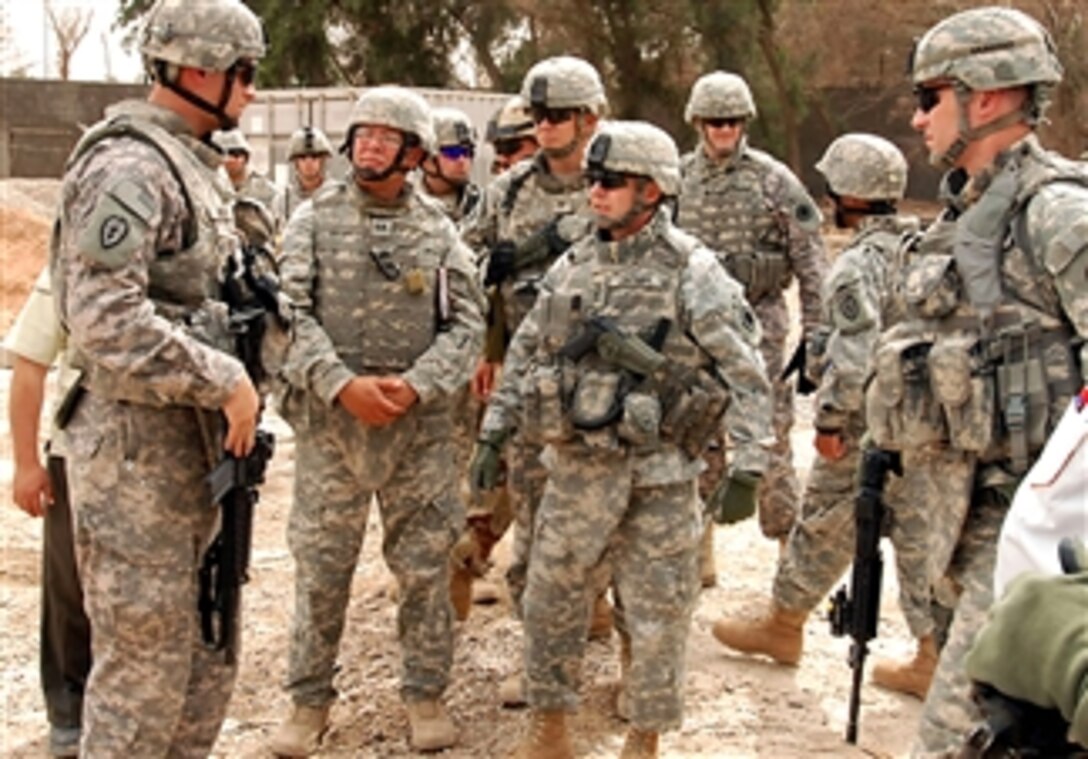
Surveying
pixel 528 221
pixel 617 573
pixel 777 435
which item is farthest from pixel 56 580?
pixel 777 435

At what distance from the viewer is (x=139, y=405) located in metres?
3.65

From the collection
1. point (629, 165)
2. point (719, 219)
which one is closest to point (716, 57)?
point (719, 219)

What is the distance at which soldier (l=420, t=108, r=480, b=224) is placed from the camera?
7.21 m

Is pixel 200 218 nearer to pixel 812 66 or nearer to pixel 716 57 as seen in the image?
pixel 716 57

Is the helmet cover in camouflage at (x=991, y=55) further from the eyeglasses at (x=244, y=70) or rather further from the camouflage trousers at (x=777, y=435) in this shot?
the camouflage trousers at (x=777, y=435)

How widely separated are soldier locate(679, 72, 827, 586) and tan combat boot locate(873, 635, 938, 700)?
1235 mm

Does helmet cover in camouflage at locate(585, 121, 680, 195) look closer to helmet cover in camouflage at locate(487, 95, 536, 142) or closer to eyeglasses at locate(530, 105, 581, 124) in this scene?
eyeglasses at locate(530, 105, 581, 124)

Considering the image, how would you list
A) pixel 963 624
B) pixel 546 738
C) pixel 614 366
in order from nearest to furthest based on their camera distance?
pixel 963 624, pixel 614 366, pixel 546 738

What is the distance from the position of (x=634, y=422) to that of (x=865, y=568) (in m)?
0.81

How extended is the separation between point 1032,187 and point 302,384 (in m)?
2.47

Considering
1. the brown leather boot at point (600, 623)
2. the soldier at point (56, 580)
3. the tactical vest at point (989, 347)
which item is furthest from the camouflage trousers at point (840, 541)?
the soldier at point (56, 580)

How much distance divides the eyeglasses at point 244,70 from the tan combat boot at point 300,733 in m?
2.15

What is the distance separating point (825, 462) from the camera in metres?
5.62

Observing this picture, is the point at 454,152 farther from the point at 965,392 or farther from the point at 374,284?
the point at 965,392
